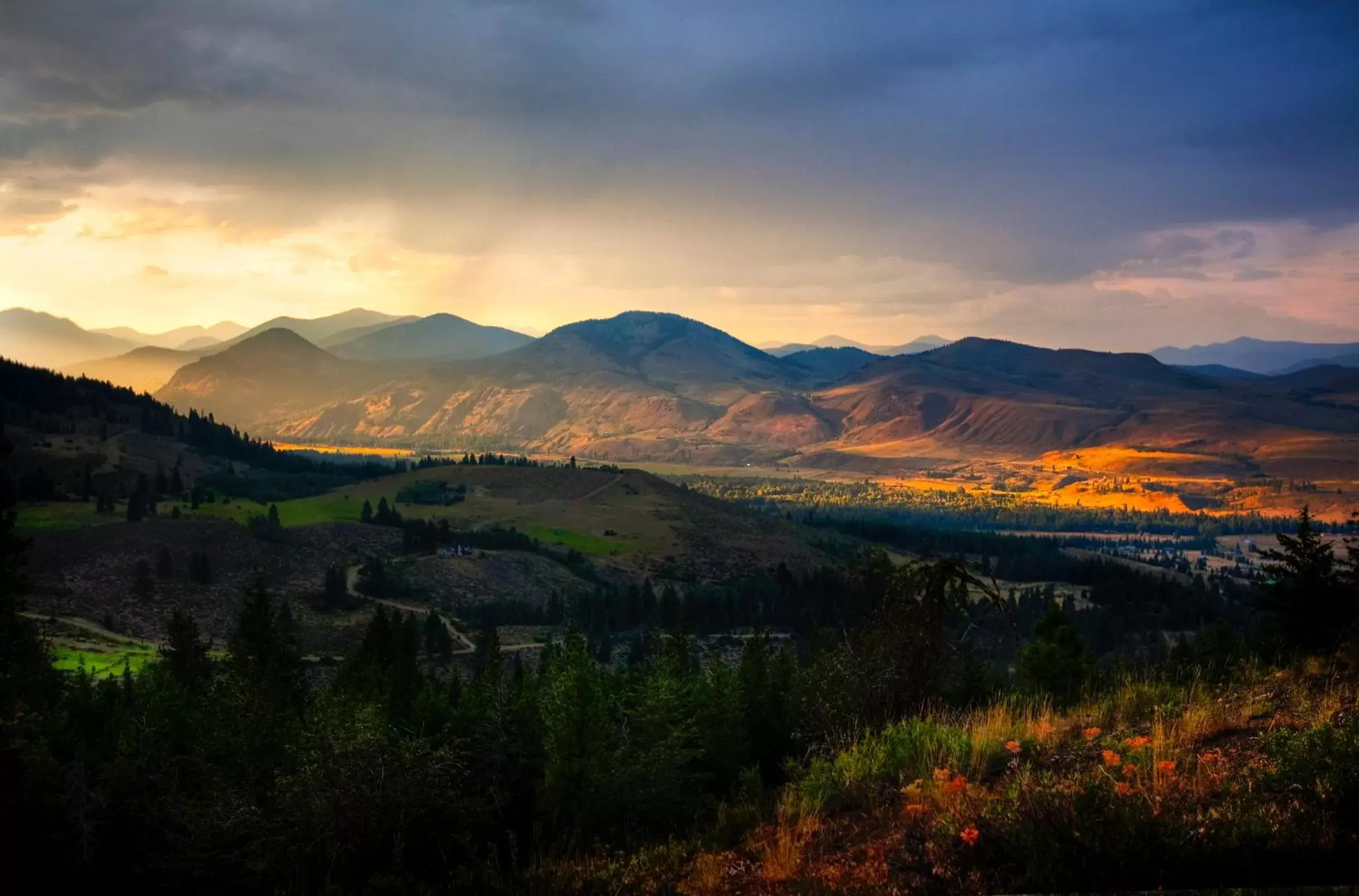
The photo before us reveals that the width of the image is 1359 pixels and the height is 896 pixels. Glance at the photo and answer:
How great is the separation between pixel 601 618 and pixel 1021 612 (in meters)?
63.7

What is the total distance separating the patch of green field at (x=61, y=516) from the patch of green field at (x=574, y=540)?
73492 millimetres

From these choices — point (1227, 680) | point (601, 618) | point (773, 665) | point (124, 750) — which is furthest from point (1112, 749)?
point (601, 618)

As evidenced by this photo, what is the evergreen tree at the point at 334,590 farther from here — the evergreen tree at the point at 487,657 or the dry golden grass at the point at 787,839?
the dry golden grass at the point at 787,839

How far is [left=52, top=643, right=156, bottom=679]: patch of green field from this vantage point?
7156cm

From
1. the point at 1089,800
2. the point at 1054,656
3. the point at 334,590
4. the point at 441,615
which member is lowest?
the point at 441,615

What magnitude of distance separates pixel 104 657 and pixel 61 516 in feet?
245

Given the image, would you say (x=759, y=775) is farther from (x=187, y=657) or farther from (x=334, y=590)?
(x=334, y=590)

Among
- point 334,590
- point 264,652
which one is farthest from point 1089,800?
point 334,590

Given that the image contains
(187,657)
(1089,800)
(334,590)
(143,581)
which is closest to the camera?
(1089,800)

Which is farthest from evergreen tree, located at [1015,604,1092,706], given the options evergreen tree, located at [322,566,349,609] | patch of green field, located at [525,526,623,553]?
patch of green field, located at [525,526,623,553]

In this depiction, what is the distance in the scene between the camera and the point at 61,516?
139 meters

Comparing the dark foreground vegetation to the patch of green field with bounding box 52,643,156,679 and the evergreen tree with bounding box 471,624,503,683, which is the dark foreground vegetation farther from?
the patch of green field with bounding box 52,643,156,679

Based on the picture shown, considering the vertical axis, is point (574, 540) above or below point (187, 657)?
below

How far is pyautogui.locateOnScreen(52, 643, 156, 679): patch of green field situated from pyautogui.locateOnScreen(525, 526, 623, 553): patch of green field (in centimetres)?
9083
